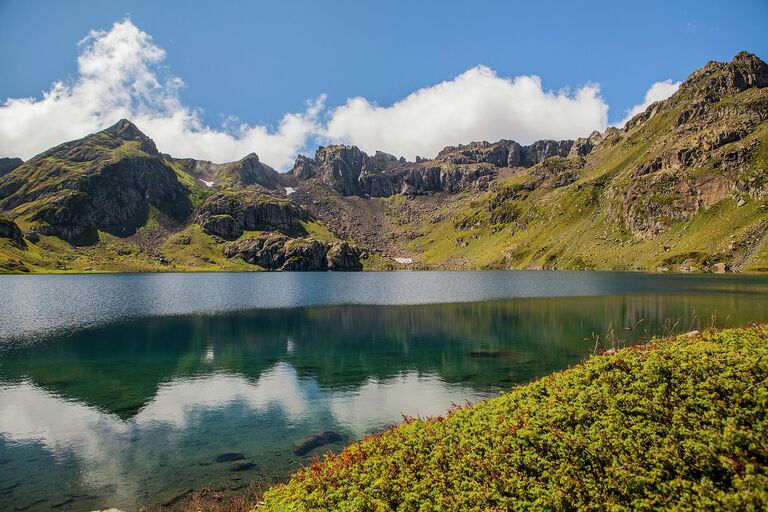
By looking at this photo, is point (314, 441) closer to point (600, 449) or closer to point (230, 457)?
point (230, 457)

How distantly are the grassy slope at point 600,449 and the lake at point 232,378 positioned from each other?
3340 mm

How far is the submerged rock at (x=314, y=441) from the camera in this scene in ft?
94.6

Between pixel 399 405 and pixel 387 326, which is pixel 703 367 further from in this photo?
pixel 387 326

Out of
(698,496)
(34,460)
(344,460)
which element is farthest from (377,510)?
(34,460)

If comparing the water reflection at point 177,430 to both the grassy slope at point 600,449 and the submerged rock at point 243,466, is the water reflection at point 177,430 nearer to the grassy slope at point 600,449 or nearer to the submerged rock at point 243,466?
the submerged rock at point 243,466

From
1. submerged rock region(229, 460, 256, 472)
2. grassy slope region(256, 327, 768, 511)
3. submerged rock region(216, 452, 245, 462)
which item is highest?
grassy slope region(256, 327, 768, 511)

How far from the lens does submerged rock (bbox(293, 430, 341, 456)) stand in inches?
1135

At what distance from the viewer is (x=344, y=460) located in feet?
51.2

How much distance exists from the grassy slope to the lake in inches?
131

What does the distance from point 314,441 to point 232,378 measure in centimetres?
2081

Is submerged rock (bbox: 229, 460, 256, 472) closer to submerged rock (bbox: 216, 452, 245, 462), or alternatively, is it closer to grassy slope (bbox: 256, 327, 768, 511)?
submerged rock (bbox: 216, 452, 245, 462)

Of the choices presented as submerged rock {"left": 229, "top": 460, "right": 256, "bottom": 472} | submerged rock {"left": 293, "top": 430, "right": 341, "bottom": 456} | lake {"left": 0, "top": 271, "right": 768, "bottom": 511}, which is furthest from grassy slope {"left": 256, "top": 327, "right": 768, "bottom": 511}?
submerged rock {"left": 293, "top": 430, "right": 341, "bottom": 456}

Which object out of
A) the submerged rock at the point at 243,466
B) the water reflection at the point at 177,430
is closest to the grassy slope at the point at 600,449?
the submerged rock at the point at 243,466

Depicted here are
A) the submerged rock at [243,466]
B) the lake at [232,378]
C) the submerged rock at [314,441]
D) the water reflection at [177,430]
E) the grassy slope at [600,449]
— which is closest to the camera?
the grassy slope at [600,449]
